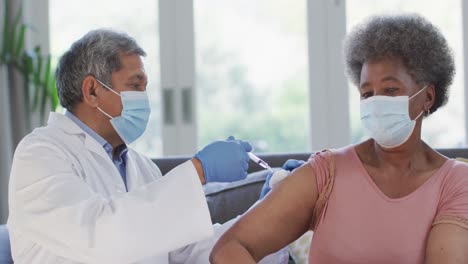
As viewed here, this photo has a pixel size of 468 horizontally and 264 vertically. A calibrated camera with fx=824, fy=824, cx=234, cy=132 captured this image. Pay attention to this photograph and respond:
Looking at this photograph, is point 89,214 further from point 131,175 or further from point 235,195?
point 235,195

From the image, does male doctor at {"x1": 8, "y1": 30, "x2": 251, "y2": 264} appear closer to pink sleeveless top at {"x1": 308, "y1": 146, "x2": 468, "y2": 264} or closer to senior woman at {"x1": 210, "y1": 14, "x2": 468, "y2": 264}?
senior woman at {"x1": 210, "y1": 14, "x2": 468, "y2": 264}

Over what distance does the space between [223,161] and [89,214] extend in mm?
348

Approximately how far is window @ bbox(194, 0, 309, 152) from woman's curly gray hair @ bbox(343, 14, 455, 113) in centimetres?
257

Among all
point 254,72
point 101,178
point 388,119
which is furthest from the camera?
point 254,72

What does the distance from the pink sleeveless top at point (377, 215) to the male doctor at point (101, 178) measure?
0.26 meters

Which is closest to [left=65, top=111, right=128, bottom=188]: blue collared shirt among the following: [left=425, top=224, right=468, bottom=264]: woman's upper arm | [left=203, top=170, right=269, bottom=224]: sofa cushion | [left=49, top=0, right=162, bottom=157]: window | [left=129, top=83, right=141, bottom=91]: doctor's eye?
[left=129, top=83, right=141, bottom=91]: doctor's eye

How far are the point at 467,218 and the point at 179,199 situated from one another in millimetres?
660

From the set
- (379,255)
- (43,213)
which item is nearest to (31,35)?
(43,213)

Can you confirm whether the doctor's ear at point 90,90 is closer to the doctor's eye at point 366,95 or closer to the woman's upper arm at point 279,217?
the woman's upper arm at point 279,217

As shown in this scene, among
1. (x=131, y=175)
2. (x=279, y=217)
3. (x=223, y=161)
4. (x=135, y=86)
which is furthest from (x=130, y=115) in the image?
(x=279, y=217)

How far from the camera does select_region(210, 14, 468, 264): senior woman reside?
190 cm

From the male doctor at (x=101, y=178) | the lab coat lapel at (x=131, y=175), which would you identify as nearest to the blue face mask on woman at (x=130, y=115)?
the male doctor at (x=101, y=178)

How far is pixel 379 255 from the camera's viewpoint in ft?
6.27

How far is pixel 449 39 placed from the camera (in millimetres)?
4539
